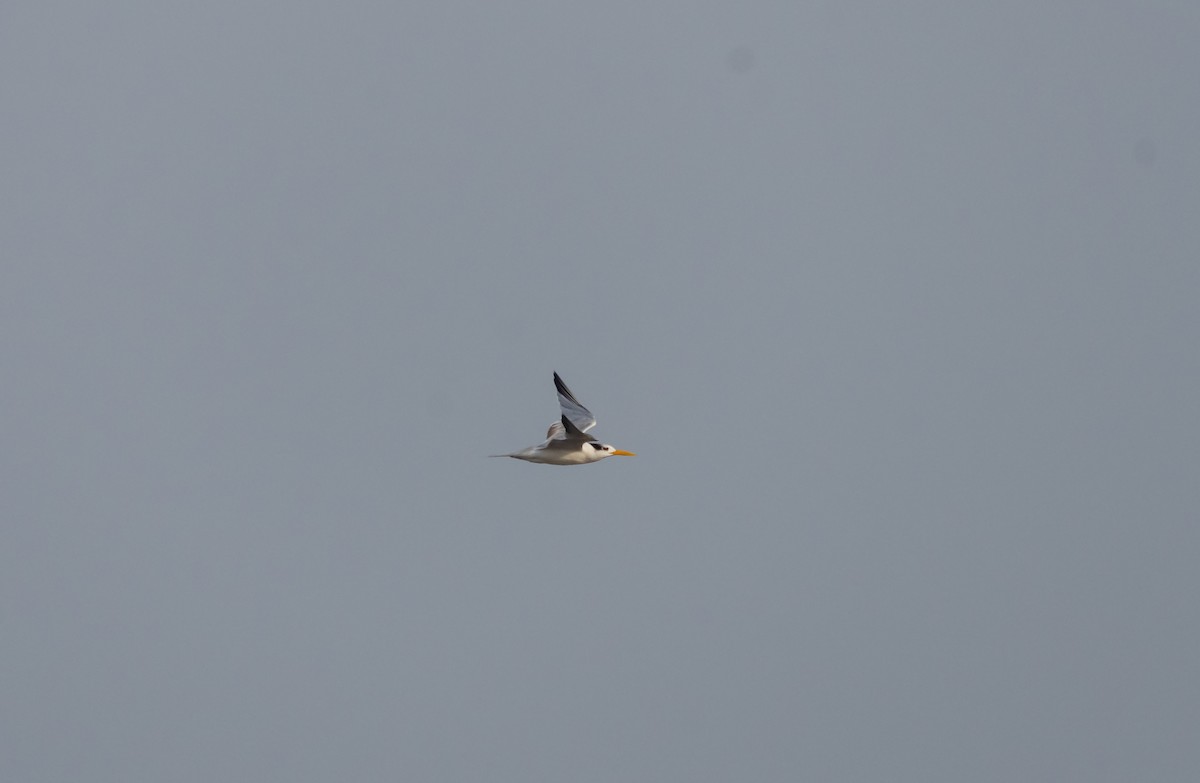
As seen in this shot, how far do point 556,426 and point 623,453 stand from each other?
509 centimetres

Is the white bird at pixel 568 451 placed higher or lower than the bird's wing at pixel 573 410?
lower

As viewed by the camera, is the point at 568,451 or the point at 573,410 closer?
the point at 568,451

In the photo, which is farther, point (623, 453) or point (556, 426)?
point (556, 426)

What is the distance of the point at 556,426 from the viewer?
50.3 metres

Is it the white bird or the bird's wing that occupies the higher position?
the bird's wing

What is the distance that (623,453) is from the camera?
45906 millimetres

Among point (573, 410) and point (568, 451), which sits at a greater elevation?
point (573, 410)

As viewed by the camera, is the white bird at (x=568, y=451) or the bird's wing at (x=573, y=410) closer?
the white bird at (x=568, y=451)

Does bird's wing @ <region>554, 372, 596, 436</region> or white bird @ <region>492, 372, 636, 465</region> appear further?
bird's wing @ <region>554, 372, 596, 436</region>
